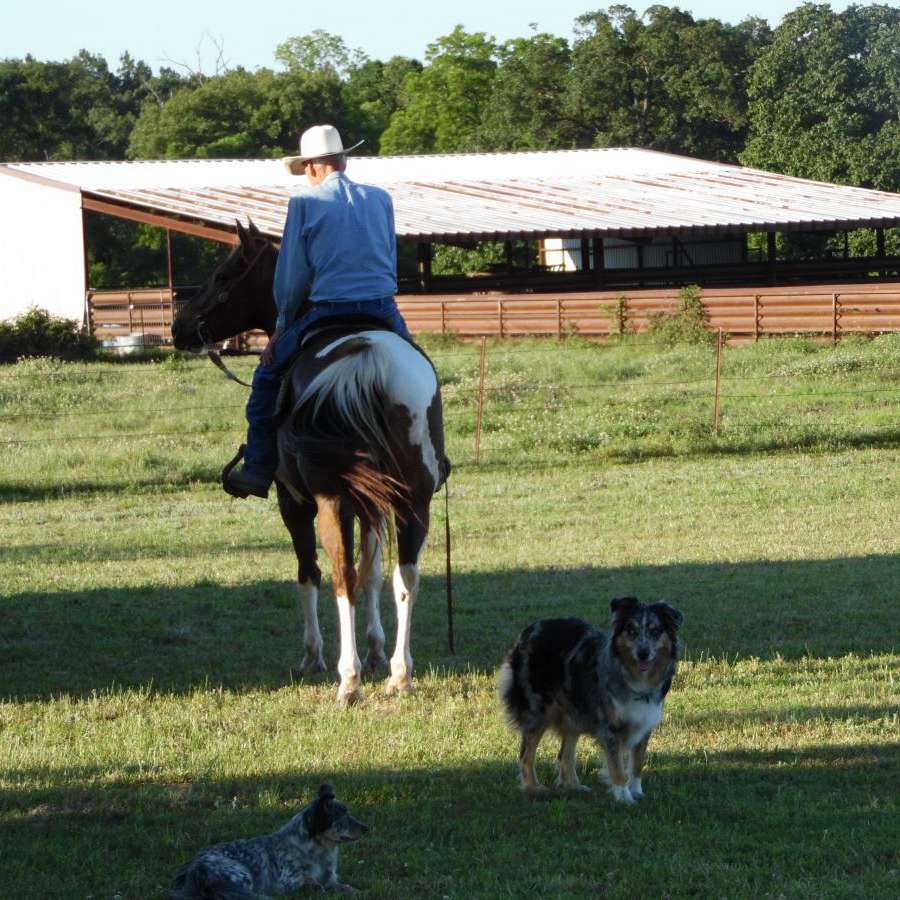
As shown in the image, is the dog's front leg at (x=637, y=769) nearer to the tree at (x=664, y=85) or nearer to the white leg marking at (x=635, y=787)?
the white leg marking at (x=635, y=787)

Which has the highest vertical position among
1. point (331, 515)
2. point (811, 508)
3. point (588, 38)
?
point (588, 38)

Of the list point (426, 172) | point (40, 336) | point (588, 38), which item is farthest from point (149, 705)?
point (588, 38)

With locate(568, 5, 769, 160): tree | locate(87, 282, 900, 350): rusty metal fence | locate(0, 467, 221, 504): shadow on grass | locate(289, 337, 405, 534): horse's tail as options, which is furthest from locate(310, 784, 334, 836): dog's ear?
locate(568, 5, 769, 160): tree

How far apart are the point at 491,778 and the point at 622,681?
0.94 metres

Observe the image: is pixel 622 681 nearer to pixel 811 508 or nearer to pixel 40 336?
pixel 811 508

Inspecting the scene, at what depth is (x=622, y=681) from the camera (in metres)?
6.49

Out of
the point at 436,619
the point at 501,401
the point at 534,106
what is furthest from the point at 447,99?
the point at 436,619

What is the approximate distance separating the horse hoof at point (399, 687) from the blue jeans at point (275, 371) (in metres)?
1.49

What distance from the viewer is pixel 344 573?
29.0 ft

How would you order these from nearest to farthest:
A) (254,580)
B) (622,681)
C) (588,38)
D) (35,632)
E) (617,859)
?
(617,859) < (622,681) < (35,632) < (254,580) < (588,38)

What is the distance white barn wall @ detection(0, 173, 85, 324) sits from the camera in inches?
1794

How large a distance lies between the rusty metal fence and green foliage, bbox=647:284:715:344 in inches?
9.0

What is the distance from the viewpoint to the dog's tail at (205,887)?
5102 millimetres

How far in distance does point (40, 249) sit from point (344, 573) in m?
40.0
